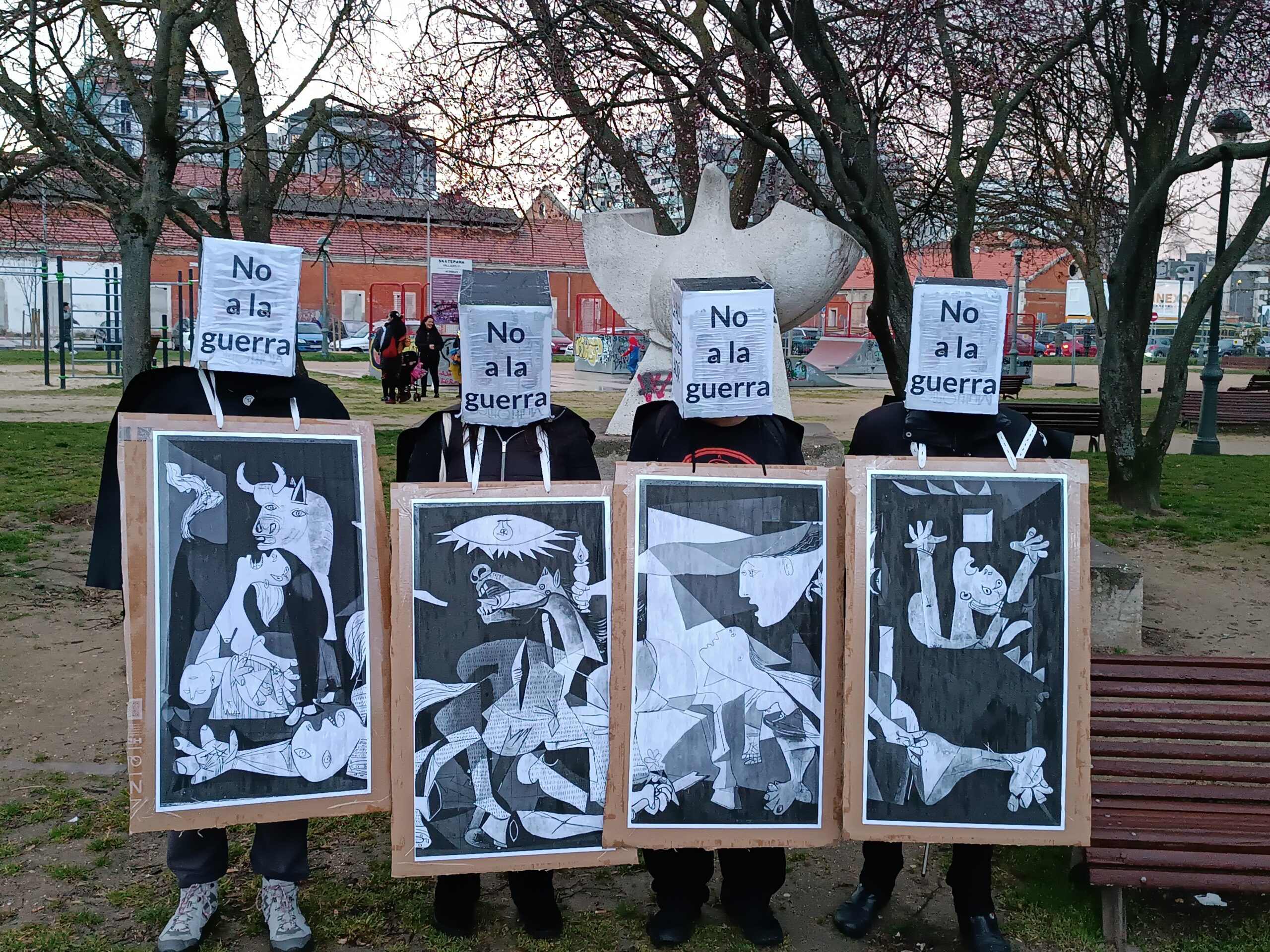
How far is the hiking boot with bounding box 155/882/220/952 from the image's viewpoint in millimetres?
3297

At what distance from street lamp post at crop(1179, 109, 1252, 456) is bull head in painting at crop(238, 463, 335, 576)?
8100 millimetres

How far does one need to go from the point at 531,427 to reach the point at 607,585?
22.1 inches

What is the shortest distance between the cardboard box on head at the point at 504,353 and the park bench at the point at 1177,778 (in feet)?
6.98

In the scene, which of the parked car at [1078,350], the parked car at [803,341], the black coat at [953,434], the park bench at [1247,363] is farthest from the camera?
the parked car at [1078,350]

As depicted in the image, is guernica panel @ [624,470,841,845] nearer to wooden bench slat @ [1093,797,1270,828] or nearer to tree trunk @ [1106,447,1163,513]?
wooden bench slat @ [1093,797,1270,828]

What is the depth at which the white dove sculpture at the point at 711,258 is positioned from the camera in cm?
761

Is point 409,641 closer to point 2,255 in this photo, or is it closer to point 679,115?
point 679,115

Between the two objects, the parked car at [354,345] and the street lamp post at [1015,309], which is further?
the parked car at [354,345]

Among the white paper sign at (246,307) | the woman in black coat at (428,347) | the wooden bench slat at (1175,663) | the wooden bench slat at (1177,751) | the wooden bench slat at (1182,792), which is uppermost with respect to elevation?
the woman in black coat at (428,347)

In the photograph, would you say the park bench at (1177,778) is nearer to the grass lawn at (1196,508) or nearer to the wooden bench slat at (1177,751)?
the wooden bench slat at (1177,751)

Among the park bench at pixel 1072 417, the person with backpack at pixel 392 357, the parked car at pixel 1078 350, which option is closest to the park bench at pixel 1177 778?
the park bench at pixel 1072 417

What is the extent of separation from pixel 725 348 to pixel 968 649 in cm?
109

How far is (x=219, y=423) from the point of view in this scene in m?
3.25

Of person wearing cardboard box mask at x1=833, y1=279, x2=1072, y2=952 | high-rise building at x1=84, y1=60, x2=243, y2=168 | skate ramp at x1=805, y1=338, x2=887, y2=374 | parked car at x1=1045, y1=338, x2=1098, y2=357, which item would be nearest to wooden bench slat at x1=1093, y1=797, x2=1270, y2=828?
person wearing cardboard box mask at x1=833, y1=279, x2=1072, y2=952
